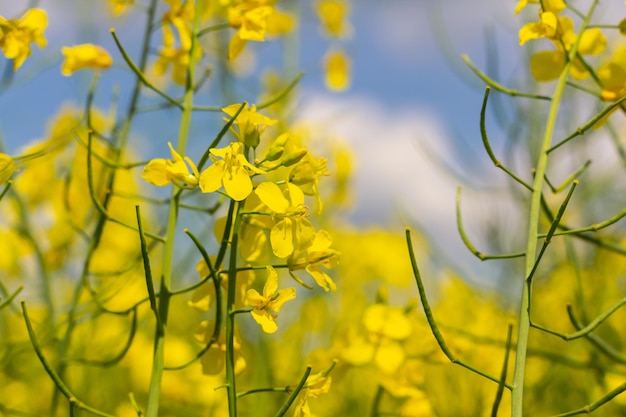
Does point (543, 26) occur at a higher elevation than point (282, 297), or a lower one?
higher

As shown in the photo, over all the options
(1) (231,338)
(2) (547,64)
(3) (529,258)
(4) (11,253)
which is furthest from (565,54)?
(4) (11,253)

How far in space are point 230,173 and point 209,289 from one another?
160 mm

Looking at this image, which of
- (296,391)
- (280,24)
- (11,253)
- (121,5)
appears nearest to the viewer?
(296,391)

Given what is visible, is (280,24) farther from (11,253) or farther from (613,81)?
(613,81)

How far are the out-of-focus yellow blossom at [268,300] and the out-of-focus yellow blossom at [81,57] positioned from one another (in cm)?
37

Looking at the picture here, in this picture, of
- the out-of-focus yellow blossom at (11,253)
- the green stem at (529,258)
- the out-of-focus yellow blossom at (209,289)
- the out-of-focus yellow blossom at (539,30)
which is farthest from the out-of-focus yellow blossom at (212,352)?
the out-of-focus yellow blossom at (11,253)

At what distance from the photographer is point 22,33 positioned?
76 centimetres

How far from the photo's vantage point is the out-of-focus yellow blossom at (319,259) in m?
0.63

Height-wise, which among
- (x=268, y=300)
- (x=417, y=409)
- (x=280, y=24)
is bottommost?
(x=417, y=409)

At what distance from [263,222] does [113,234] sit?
5.53 feet

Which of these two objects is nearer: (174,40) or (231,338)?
(231,338)

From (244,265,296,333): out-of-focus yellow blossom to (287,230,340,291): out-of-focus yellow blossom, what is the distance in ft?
0.07

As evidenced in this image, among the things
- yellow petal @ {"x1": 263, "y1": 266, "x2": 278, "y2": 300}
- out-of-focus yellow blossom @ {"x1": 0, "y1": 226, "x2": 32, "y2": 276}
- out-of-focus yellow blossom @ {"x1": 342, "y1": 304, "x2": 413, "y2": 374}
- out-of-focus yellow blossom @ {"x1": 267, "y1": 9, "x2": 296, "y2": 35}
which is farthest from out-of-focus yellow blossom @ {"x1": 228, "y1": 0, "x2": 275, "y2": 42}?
out-of-focus yellow blossom @ {"x1": 267, "y1": 9, "x2": 296, "y2": 35}

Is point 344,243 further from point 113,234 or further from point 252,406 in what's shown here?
point 252,406
